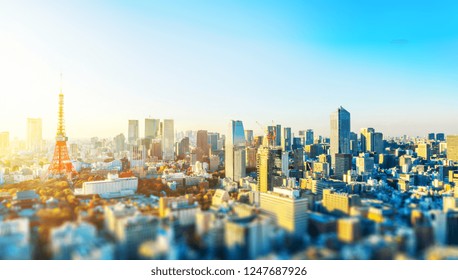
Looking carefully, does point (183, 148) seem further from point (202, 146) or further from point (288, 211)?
point (288, 211)

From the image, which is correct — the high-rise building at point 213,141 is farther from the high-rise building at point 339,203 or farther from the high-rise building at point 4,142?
the high-rise building at point 339,203

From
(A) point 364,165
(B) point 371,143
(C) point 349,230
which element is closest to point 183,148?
(A) point 364,165

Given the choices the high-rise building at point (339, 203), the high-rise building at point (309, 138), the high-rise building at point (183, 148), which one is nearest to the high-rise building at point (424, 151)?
the high-rise building at point (309, 138)

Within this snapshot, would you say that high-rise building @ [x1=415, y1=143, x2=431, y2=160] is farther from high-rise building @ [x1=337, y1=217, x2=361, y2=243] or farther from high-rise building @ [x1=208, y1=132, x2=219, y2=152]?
high-rise building @ [x1=337, y1=217, x2=361, y2=243]

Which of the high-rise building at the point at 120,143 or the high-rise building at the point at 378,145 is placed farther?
the high-rise building at the point at 378,145

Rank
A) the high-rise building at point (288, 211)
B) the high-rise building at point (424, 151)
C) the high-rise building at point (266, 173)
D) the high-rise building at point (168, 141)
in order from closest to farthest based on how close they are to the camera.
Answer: the high-rise building at point (288, 211)
the high-rise building at point (266, 173)
the high-rise building at point (168, 141)
the high-rise building at point (424, 151)

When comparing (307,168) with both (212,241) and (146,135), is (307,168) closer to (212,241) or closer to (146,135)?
(146,135)

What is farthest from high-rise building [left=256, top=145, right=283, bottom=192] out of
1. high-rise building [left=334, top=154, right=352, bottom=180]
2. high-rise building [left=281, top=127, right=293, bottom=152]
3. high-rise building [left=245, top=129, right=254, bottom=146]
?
high-rise building [left=334, top=154, right=352, bottom=180]

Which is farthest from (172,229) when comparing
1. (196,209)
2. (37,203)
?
(37,203)
